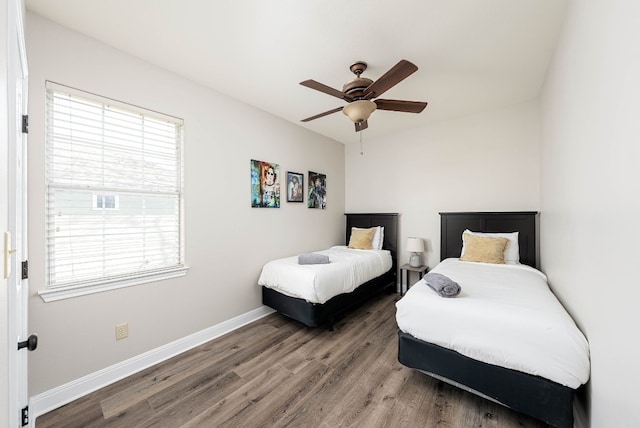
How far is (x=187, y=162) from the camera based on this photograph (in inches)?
97.6

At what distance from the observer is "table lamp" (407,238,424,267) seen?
145 inches

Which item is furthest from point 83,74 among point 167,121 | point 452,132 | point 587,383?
point 452,132

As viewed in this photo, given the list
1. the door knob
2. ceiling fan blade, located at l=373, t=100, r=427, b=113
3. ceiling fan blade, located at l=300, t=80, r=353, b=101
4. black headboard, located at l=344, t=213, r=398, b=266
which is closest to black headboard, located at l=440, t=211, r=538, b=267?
black headboard, located at l=344, t=213, r=398, b=266

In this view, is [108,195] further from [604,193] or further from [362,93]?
[604,193]

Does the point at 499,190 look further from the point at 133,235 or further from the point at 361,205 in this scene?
the point at 133,235

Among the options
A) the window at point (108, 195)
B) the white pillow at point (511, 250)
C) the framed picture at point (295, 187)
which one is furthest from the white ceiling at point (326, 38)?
the white pillow at point (511, 250)

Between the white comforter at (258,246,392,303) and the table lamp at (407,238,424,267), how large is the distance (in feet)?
2.24

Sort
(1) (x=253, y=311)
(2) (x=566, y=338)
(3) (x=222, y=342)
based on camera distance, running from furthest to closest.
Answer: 1. (1) (x=253, y=311)
2. (3) (x=222, y=342)
3. (2) (x=566, y=338)

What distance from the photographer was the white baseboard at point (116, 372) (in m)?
1.68

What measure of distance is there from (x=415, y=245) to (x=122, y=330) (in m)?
3.50

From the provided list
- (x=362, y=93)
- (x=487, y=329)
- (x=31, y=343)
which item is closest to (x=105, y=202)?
(x=31, y=343)

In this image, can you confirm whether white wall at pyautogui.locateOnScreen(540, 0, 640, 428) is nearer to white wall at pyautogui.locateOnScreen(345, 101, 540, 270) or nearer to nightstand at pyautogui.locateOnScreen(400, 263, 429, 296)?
white wall at pyautogui.locateOnScreen(345, 101, 540, 270)

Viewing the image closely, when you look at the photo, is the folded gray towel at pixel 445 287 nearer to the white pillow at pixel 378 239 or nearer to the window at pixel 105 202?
the white pillow at pixel 378 239

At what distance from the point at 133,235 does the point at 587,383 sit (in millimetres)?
3288
